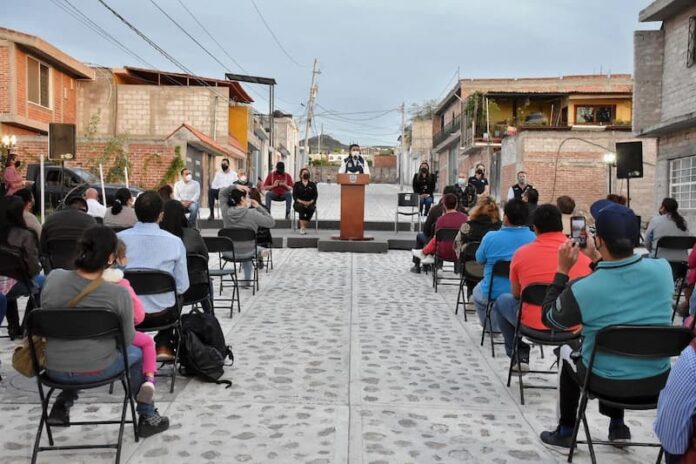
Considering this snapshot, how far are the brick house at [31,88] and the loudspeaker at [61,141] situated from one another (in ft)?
27.2

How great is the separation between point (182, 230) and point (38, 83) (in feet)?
69.1

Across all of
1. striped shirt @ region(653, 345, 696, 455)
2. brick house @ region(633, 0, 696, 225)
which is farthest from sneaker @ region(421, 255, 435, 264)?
brick house @ region(633, 0, 696, 225)

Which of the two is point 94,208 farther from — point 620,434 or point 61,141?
point 620,434

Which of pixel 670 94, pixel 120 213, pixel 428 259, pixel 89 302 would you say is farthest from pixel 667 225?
pixel 670 94

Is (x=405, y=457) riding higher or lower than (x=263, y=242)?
lower

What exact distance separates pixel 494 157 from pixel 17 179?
2696 cm

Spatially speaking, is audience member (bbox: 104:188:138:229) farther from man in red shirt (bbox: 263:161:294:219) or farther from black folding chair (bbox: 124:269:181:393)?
man in red shirt (bbox: 263:161:294:219)

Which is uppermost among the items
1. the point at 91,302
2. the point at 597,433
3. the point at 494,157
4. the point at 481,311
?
the point at 494,157

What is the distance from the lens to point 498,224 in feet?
25.8

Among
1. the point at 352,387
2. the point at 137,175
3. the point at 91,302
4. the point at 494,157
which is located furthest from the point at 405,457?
the point at 494,157

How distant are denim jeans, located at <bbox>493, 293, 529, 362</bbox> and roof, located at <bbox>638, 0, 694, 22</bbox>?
43.9 ft

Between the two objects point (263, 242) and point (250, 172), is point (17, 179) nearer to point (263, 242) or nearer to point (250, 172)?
point (263, 242)

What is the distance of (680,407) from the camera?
2.41m

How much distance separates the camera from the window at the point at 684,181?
16.2m
